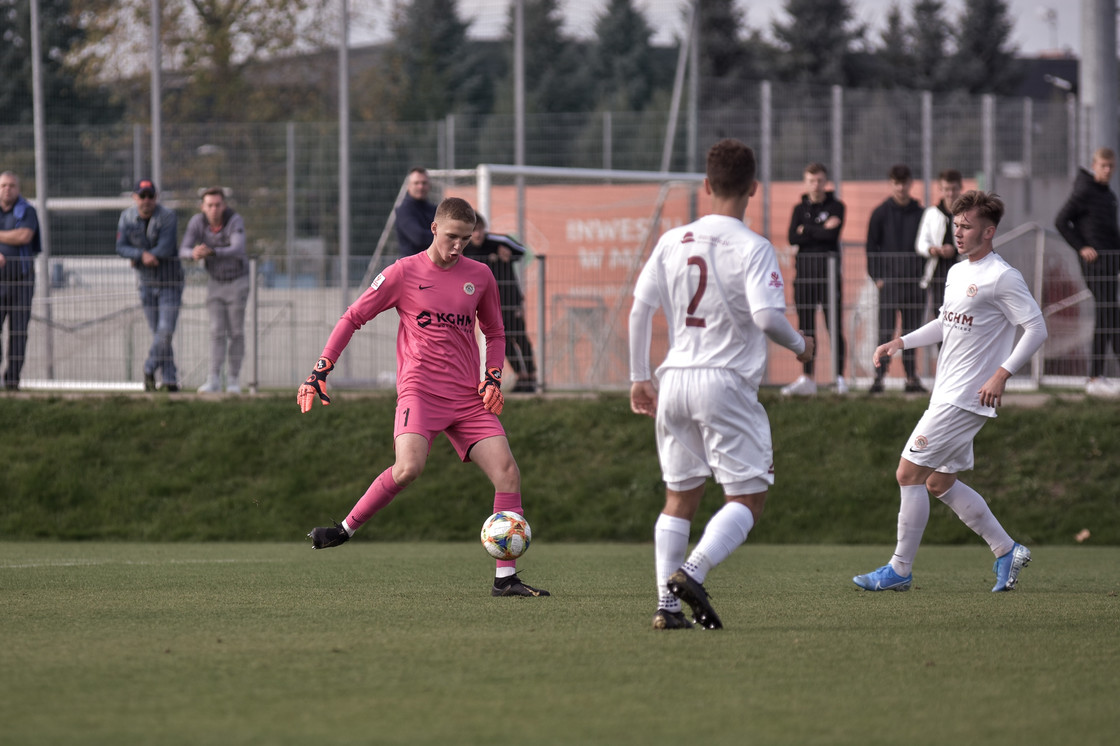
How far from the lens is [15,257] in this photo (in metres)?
13.3

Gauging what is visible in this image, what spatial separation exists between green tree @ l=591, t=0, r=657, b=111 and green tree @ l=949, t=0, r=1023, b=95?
33.9m

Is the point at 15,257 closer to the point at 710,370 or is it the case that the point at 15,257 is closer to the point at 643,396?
the point at 643,396

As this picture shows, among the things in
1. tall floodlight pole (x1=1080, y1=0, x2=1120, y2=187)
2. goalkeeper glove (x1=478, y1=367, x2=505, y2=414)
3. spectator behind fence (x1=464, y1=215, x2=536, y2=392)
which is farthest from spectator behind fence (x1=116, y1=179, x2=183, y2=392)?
tall floodlight pole (x1=1080, y1=0, x2=1120, y2=187)

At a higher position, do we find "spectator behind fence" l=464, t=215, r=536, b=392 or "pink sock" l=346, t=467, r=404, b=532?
"spectator behind fence" l=464, t=215, r=536, b=392

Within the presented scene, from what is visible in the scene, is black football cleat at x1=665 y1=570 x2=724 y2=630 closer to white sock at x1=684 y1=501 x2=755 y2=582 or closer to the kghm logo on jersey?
white sock at x1=684 y1=501 x2=755 y2=582

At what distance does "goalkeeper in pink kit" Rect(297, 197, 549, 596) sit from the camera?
7039 millimetres

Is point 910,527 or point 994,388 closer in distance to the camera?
point 994,388

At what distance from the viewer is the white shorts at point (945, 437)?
23.7 ft

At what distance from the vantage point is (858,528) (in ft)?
38.3

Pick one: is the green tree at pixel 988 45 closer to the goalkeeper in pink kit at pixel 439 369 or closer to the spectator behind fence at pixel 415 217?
the spectator behind fence at pixel 415 217

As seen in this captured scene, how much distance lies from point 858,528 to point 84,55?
1698cm

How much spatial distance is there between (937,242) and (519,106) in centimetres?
755

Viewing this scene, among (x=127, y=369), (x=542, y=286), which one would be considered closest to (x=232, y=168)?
(x=127, y=369)

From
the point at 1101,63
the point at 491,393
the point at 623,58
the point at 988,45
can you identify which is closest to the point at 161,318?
the point at 491,393
